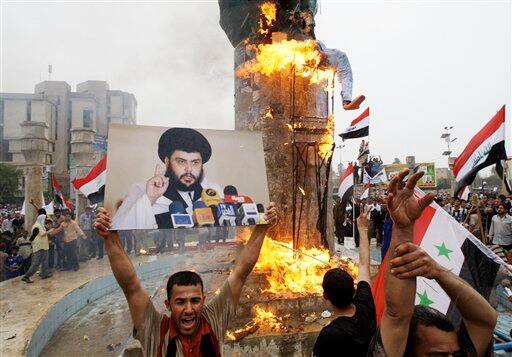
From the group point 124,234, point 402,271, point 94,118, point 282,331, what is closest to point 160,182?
point 402,271

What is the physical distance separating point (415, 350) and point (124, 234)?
46.5 ft

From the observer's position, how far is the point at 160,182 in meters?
3.04

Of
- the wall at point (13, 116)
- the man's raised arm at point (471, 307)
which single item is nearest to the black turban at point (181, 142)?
the man's raised arm at point (471, 307)

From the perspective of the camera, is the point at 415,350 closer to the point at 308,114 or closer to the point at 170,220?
the point at 170,220

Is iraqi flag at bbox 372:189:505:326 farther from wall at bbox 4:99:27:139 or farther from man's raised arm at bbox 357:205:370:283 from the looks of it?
wall at bbox 4:99:27:139

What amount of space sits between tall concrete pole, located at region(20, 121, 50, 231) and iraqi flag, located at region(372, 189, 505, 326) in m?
15.5

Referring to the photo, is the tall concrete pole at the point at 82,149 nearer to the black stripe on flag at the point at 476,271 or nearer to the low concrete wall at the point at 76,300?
the low concrete wall at the point at 76,300

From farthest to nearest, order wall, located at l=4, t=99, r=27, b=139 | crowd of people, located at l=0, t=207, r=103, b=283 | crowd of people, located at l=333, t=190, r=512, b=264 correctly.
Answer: wall, located at l=4, t=99, r=27, b=139 → crowd of people, located at l=0, t=207, r=103, b=283 → crowd of people, located at l=333, t=190, r=512, b=264

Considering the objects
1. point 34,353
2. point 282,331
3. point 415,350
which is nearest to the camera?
point 415,350

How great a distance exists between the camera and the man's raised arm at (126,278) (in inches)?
90.1

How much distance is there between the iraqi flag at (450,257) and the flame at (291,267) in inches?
122

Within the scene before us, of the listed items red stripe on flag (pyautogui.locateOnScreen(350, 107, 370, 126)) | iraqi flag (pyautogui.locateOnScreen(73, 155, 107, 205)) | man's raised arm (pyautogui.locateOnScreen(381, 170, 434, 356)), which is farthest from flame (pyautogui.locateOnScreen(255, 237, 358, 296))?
iraqi flag (pyautogui.locateOnScreen(73, 155, 107, 205))

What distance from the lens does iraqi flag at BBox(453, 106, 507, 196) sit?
462cm

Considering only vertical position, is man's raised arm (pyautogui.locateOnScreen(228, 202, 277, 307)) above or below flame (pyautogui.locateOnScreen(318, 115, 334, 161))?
below
